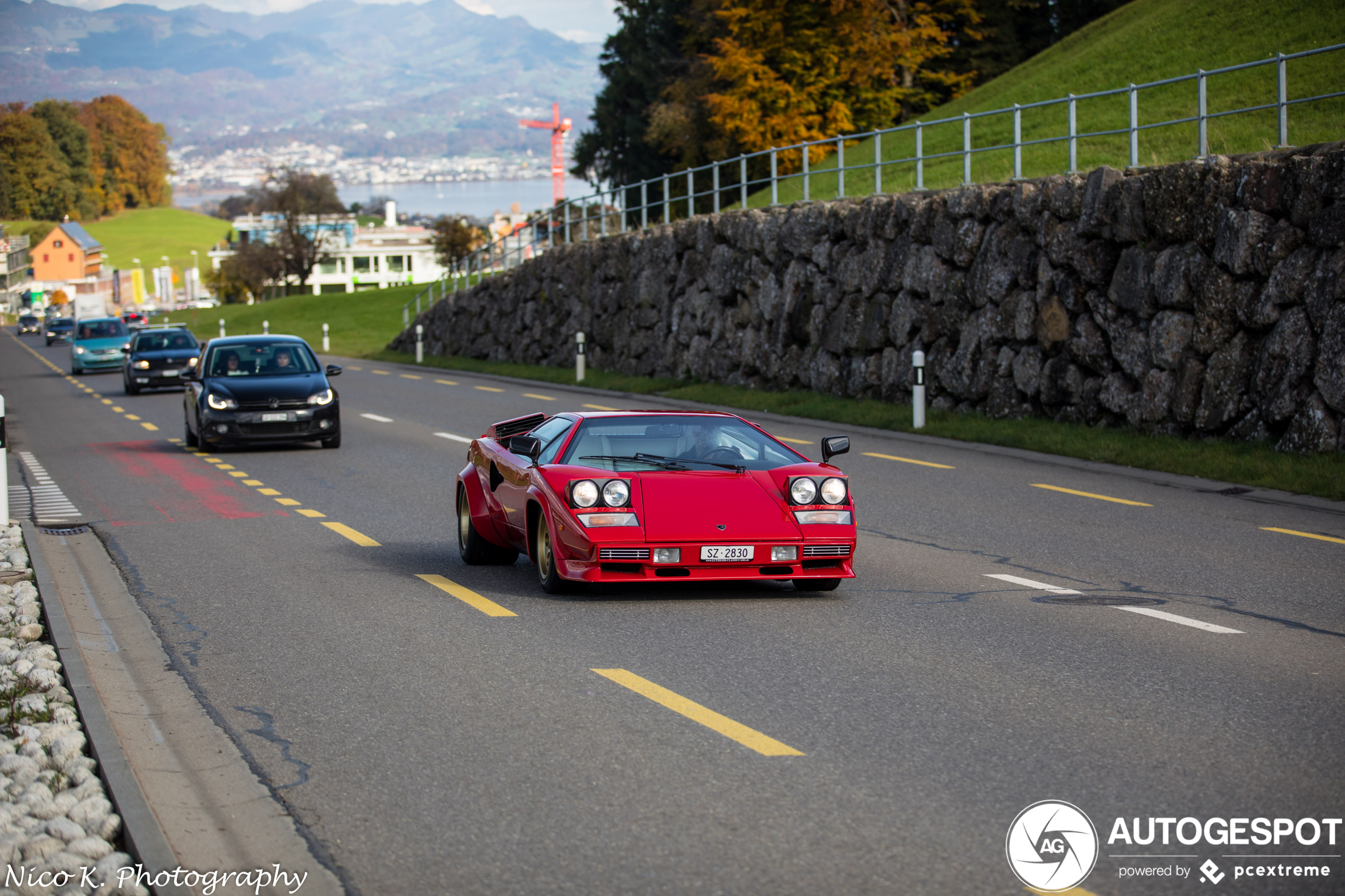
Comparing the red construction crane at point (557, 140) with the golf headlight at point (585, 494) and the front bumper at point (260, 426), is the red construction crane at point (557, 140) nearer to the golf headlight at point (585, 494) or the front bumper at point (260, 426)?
the front bumper at point (260, 426)

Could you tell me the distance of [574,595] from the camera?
953cm

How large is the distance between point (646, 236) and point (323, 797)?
30.6 m

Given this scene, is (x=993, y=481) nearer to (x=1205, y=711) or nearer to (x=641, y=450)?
(x=641, y=450)

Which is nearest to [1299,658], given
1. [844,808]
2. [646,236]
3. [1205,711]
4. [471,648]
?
[1205,711]

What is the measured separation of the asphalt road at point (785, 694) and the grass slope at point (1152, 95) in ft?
32.4

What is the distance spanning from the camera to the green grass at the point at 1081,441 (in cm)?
1471

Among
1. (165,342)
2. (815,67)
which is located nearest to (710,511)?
(165,342)

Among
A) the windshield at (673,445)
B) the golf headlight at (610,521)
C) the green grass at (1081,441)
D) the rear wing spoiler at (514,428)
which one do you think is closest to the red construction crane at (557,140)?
the green grass at (1081,441)

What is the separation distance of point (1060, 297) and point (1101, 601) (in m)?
11.4

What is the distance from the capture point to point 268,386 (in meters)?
20.5

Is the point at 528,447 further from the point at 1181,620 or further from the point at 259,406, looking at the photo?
the point at 259,406

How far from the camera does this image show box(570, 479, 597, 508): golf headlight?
905 cm

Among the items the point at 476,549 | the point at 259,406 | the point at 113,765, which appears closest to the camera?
the point at 113,765

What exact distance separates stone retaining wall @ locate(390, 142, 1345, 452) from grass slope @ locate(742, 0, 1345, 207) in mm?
1180
